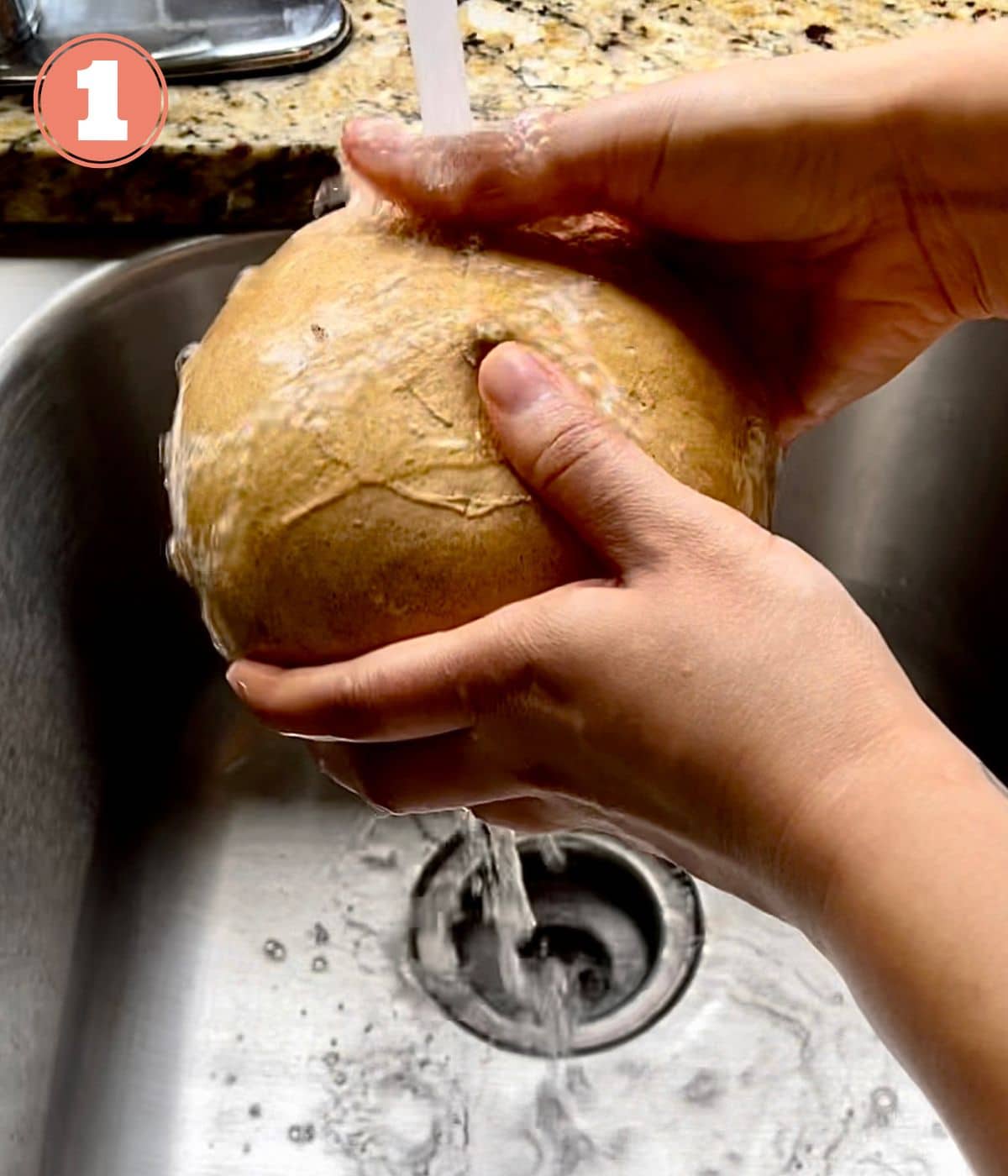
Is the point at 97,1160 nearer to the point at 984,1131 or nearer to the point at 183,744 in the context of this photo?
the point at 183,744

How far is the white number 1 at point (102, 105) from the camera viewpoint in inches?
32.8

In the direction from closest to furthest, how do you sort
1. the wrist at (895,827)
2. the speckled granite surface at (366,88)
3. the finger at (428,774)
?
the wrist at (895,827) < the finger at (428,774) < the speckled granite surface at (366,88)

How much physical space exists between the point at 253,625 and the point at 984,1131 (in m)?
0.35

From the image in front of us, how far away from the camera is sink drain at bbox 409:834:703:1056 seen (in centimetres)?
91

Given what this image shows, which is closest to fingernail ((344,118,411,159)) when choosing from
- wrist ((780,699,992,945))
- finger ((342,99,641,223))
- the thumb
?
finger ((342,99,641,223))

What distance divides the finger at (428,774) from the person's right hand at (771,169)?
0.25m

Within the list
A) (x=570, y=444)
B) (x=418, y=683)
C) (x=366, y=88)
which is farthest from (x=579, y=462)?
(x=366, y=88)

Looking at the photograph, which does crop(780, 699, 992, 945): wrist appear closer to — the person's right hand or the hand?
the hand

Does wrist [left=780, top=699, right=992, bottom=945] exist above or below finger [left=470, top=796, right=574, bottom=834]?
above

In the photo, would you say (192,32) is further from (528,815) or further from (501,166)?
(528,815)

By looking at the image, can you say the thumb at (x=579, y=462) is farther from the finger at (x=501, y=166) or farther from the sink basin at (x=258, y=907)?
the sink basin at (x=258, y=907)

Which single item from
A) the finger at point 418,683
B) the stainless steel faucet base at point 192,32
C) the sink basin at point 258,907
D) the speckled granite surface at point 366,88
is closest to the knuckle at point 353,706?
the finger at point 418,683

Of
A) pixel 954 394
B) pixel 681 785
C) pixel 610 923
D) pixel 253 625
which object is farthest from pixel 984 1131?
pixel 954 394

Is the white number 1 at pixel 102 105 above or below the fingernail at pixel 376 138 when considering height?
below
